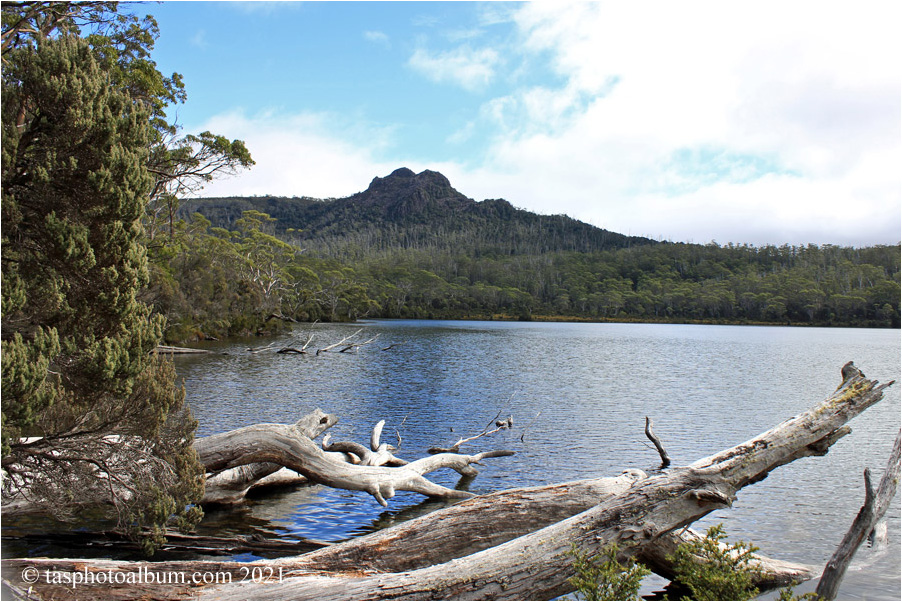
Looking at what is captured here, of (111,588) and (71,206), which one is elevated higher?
(71,206)

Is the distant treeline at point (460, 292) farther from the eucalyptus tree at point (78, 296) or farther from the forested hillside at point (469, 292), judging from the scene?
the eucalyptus tree at point (78, 296)

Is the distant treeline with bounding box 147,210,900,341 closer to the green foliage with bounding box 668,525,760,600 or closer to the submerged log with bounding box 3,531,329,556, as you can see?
the submerged log with bounding box 3,531,329,556

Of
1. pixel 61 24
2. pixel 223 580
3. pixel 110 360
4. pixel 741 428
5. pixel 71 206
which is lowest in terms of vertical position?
pixel 741 428

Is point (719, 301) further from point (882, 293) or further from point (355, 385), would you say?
point (355, 385)

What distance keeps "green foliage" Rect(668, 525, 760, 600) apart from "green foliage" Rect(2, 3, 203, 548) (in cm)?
723

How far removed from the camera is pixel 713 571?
22.7 feet

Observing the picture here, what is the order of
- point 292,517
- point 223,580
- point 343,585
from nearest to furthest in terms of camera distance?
point 343,585 → point 223,580 → point 292,517

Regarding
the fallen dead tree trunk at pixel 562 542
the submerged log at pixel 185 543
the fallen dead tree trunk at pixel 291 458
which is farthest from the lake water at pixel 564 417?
the fallen dead tree trunk at pixel 562 542

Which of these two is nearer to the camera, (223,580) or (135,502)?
(223,580)

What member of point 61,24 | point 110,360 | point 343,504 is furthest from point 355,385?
point 110,360

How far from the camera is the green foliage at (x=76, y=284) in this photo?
272 inches

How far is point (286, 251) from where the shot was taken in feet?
264

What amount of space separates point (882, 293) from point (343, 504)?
171 meters

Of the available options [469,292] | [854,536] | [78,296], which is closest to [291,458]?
[78,296]
